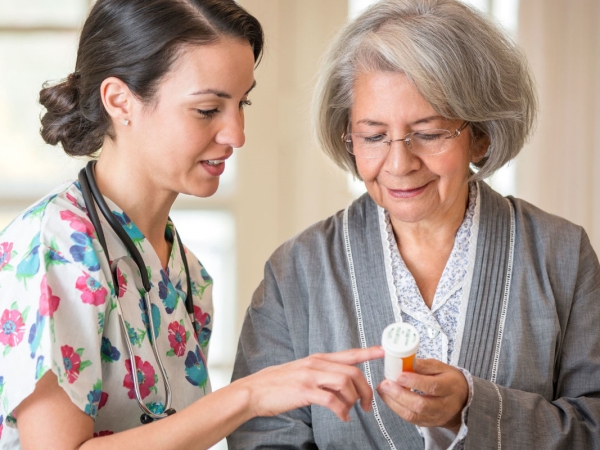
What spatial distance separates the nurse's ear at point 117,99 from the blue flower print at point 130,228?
0.20m

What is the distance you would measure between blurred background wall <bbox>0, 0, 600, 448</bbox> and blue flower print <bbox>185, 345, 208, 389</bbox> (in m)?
2.03

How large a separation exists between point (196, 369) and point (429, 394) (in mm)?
585

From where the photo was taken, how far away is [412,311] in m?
1.84

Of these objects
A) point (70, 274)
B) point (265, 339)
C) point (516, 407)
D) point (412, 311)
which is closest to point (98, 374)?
point (70, 274)

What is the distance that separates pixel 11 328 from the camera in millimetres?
1455

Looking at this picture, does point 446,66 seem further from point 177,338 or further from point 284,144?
point 284,144

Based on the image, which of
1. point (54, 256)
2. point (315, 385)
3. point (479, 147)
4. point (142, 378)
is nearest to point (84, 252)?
point (54, 256)

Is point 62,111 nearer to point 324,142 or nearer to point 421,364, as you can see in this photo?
point 324,142

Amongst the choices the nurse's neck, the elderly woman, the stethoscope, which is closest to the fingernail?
the elderly woman

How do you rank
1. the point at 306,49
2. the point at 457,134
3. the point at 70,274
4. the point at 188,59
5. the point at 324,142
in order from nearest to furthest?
the point at 70,274
the point at 188,59
the point at 457,134
the point at 324,142
the point at 306,49

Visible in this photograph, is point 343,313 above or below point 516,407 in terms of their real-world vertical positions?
above

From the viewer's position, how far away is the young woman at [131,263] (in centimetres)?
142

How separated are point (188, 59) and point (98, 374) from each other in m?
0.66

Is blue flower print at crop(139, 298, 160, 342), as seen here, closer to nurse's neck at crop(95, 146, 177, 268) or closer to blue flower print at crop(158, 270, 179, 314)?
blue flower print at crop(158, 270, 179, 314)
